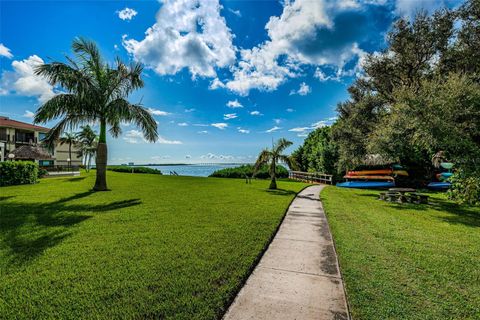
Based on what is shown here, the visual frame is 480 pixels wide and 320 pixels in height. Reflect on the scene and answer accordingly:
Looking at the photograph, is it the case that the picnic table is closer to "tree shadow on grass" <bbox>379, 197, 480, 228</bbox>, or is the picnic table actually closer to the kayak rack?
"tree shadow on grass" <bbox>379, 197, 480, 228</bbox>

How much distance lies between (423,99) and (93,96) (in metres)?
15.8

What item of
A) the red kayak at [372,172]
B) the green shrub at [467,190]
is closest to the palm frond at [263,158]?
the red kayak at [372,172]

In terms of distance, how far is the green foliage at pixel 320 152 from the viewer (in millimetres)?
25578

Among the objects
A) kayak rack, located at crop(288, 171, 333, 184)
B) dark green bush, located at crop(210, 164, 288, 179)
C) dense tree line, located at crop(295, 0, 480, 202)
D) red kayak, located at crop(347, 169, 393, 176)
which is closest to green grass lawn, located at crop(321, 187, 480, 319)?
dense tree line, located at crop(295, 0, 480, 202)

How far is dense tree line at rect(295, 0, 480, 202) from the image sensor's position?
8312mm

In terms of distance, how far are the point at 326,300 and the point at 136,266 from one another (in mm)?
3143

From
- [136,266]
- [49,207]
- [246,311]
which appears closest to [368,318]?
[246,311]

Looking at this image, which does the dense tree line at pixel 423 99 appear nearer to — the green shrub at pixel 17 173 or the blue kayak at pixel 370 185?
the blue kayak at pixel 370 185

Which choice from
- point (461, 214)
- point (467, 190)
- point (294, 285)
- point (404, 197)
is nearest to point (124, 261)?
point (294, 285)

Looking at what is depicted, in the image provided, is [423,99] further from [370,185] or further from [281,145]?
[370,185]

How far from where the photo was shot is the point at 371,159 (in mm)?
19531

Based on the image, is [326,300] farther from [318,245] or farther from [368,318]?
[318,245]

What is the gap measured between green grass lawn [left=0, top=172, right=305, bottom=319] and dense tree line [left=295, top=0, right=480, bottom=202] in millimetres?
7123

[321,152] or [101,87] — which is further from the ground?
[101,87]
